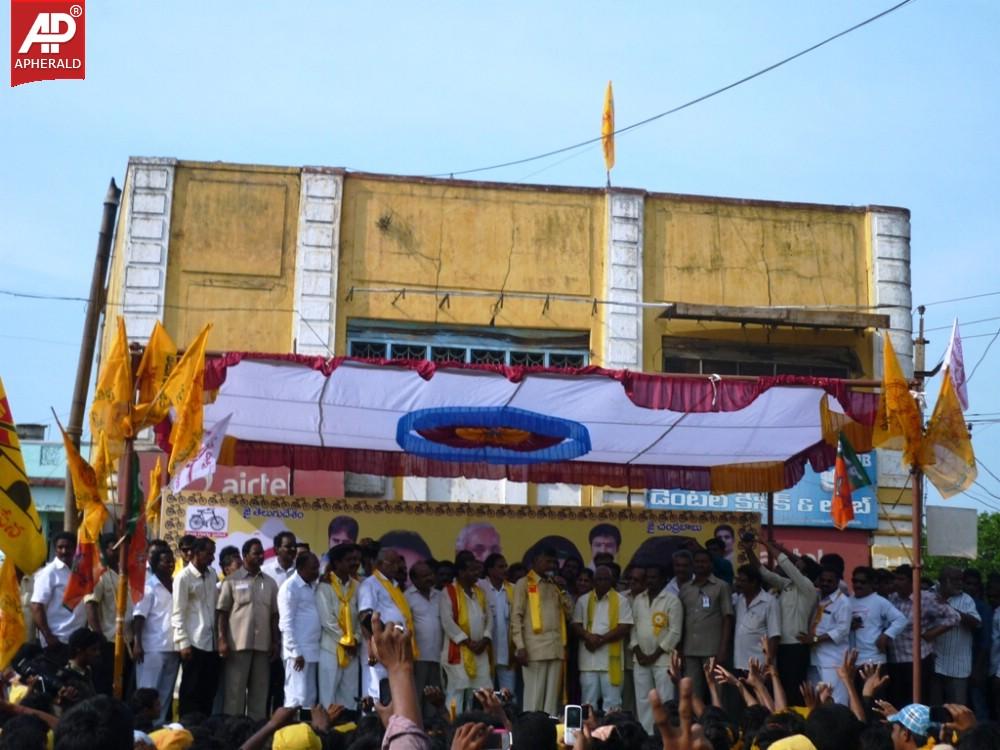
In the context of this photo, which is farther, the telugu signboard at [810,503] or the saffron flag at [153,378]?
the telugu signboard at [810,503]

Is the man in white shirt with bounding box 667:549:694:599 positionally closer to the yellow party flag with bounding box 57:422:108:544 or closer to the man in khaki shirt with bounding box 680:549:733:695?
the man in khaki shirt with bounding box 680:549:733:695

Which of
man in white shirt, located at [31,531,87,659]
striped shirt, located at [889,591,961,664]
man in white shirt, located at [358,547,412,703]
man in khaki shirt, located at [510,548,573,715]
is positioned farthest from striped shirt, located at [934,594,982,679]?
man in white shirt, located at [31,531,87,659]

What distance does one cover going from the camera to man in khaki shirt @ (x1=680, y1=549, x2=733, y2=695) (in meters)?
12.5

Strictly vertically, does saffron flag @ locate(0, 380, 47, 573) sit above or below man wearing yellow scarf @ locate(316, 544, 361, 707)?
above

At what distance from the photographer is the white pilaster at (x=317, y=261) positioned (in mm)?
19469

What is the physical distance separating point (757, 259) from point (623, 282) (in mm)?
2109

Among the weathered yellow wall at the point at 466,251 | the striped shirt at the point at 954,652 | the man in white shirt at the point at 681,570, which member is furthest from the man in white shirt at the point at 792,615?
the weathered yellow wall at the point at 466,251

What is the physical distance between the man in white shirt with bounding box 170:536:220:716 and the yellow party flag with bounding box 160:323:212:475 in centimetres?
123

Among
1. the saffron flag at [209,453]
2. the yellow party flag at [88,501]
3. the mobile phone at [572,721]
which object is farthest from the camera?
the saffron flag at [209,453]

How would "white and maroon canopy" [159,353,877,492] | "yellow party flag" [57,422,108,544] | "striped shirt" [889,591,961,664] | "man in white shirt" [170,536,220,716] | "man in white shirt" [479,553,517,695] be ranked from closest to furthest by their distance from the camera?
"yellow party flag" [57,422,108,544] < "man in white shirt" [170,536,220,716] < "white and maroon canopy" [159,353,877,492] < "striped shirt" [889,591,961,664] < "man in white shirt" [479,553,517,695]

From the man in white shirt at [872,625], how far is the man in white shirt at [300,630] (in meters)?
4.74

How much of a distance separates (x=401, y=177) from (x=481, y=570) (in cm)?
886

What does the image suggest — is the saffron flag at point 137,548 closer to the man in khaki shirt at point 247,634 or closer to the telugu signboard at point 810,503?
the man in khaki shirt at point 247,634

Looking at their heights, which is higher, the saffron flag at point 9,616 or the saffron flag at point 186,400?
the saffron flag at point 186,400
